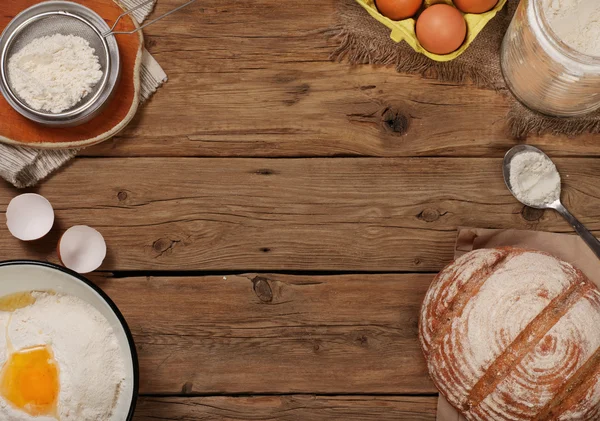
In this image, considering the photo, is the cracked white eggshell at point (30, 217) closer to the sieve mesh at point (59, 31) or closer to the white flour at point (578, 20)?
the sieve mesh at point (59, 31)

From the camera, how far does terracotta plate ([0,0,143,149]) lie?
1176 millimetres

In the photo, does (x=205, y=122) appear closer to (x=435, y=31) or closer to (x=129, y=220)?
(x=129, y=220)

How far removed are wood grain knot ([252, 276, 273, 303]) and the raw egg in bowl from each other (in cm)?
26

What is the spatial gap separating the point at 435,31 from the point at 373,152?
227mm

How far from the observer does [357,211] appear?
3.99 ft

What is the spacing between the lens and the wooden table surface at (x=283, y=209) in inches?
47.0

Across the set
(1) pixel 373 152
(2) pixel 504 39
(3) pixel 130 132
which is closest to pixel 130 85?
(3) pixel 130 132

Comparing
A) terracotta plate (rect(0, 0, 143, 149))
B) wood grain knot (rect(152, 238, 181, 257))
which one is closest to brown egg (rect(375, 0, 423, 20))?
terracotta plate (rect(0, 0, 143, 149))

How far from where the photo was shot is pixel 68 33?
1202mm

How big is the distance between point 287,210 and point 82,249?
0.35 metres

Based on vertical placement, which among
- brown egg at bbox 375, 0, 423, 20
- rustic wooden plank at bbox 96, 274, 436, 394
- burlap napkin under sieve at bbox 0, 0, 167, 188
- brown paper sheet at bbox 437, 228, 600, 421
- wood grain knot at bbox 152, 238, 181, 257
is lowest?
rustic wooden plank at bbox 96, 274, 436, 394

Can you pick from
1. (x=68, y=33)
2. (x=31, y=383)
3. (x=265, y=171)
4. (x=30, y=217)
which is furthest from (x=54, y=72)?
(x=31, y=383)

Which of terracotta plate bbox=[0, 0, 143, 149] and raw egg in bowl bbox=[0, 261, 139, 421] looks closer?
raw egg in bowl bbox=[0, 261, 139, 421]

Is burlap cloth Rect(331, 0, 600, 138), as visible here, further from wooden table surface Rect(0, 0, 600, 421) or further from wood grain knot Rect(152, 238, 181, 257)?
wood grain knot Rect(152, 238, 181, 257)
